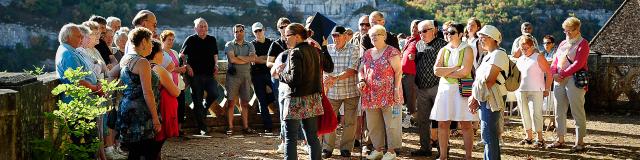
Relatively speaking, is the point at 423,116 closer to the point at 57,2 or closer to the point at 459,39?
the point at 459,39

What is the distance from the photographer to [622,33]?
17.3m

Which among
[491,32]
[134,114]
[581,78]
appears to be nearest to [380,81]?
[491,32]

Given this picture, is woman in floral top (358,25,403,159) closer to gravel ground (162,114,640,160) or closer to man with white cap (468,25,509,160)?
gravel ground (162,114,640,160)

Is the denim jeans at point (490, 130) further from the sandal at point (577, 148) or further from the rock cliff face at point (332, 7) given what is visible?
the rock cliff face at point (332, 7)

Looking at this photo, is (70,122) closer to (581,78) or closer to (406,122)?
(581,78)

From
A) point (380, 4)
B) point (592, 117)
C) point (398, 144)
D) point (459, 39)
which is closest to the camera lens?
point (459, 39)

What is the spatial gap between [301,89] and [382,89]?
1.37 meters

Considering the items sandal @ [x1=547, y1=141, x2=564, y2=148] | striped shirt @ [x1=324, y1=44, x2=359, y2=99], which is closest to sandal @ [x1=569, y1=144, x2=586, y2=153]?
sandal @ [x1=547, y1=141, x2=564, y2=148]

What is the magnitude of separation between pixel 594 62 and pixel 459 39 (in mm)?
5617

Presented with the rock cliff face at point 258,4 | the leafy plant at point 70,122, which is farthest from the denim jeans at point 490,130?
the rock cliff face at point 258,4

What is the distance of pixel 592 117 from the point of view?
36.4 ft

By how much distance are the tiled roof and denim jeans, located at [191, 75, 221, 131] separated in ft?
34.3

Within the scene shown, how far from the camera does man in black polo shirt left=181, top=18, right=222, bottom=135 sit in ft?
30.5

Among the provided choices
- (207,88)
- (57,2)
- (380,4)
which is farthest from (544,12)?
(207,88)
